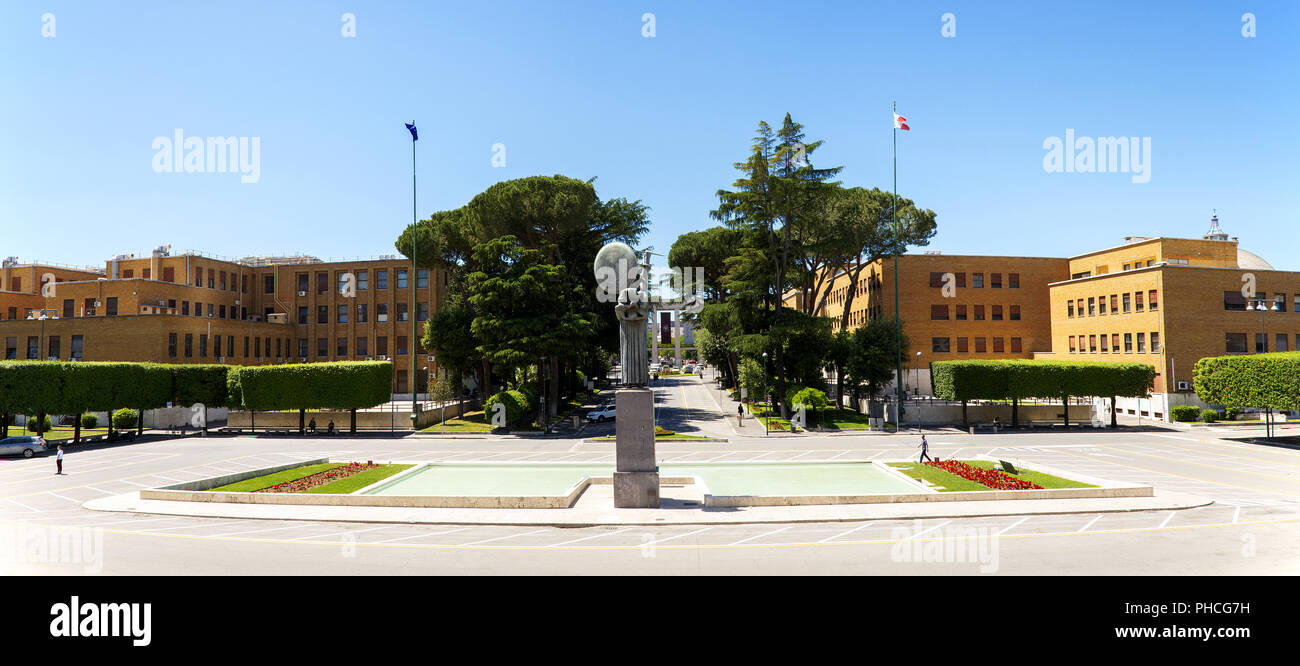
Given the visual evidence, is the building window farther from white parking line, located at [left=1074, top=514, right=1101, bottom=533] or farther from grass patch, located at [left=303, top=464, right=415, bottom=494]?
grass patch, located at [left=303, top=464, right=415, bottom=494]

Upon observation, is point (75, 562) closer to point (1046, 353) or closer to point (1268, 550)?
point (1268, 550)

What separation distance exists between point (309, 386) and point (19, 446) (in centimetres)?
1642

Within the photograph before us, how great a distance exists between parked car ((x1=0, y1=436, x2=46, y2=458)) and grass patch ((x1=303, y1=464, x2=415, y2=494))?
26443 mm

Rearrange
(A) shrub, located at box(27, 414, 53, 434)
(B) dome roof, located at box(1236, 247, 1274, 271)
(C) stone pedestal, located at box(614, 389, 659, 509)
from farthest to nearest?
(B) dome roof, located at box(1236, 247, 1274, 271) < (A) shrub, located at box(27, 414, 53, 434) < (C) stone pedestal, located at box(614, 389, 659, 509)

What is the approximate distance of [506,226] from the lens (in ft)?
184

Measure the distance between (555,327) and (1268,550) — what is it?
4281 cm

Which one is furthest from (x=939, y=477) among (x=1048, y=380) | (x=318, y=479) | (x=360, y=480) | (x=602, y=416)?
(x=602, y=416)

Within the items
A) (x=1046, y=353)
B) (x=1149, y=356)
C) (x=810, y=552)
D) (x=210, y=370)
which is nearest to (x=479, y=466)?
(x=810, y=552)

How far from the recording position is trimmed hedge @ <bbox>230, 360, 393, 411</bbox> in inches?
1970

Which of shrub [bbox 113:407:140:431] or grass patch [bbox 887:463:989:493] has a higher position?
shrub [bbox 113:407:140:431]

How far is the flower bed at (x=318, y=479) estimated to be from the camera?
2376 cm

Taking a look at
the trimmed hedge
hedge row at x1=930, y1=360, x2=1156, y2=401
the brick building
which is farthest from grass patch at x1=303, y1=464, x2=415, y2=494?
hedge row at x1=930, y1=360, x2=1156, y2=401

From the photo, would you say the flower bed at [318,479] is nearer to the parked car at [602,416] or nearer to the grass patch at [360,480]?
the grass patch at [360,480]

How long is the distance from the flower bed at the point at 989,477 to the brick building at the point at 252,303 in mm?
56207
